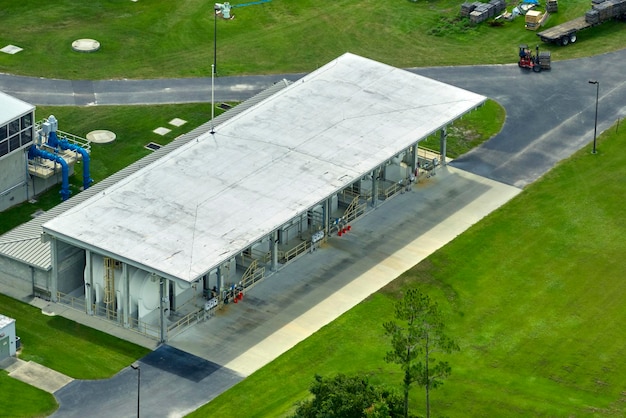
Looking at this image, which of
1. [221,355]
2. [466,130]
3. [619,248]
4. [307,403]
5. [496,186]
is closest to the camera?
[307,403]

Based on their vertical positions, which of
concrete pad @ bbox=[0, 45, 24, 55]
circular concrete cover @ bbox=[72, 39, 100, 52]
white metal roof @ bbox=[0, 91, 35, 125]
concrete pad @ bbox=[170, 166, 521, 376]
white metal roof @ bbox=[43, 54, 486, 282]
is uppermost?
white metal roof @ bbox=[0, 91, 35, 125]

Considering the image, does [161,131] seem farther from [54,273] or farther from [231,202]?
[54,273]

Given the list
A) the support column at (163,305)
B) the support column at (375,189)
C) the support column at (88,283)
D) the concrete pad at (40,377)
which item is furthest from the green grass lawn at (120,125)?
the concrete pad at (40,377)

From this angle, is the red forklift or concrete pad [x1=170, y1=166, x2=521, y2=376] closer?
concrete pad [x1=170, y1=166, x2=521, y2=376]

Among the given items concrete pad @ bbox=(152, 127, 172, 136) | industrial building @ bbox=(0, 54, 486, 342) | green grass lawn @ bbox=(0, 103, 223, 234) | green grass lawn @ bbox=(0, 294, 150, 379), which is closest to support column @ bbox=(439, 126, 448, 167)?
industrial building @ bbox=(0, 54, 486, 342)

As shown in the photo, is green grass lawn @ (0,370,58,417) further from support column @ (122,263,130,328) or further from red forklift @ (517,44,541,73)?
red forklift @ (517,44,541,73)

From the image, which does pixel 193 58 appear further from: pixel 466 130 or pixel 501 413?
pixel 501 413

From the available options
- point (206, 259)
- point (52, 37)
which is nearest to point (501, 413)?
point (206, 259)

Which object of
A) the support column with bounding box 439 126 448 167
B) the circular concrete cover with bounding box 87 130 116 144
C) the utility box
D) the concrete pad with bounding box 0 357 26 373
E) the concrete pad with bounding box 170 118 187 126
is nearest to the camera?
the utility box
